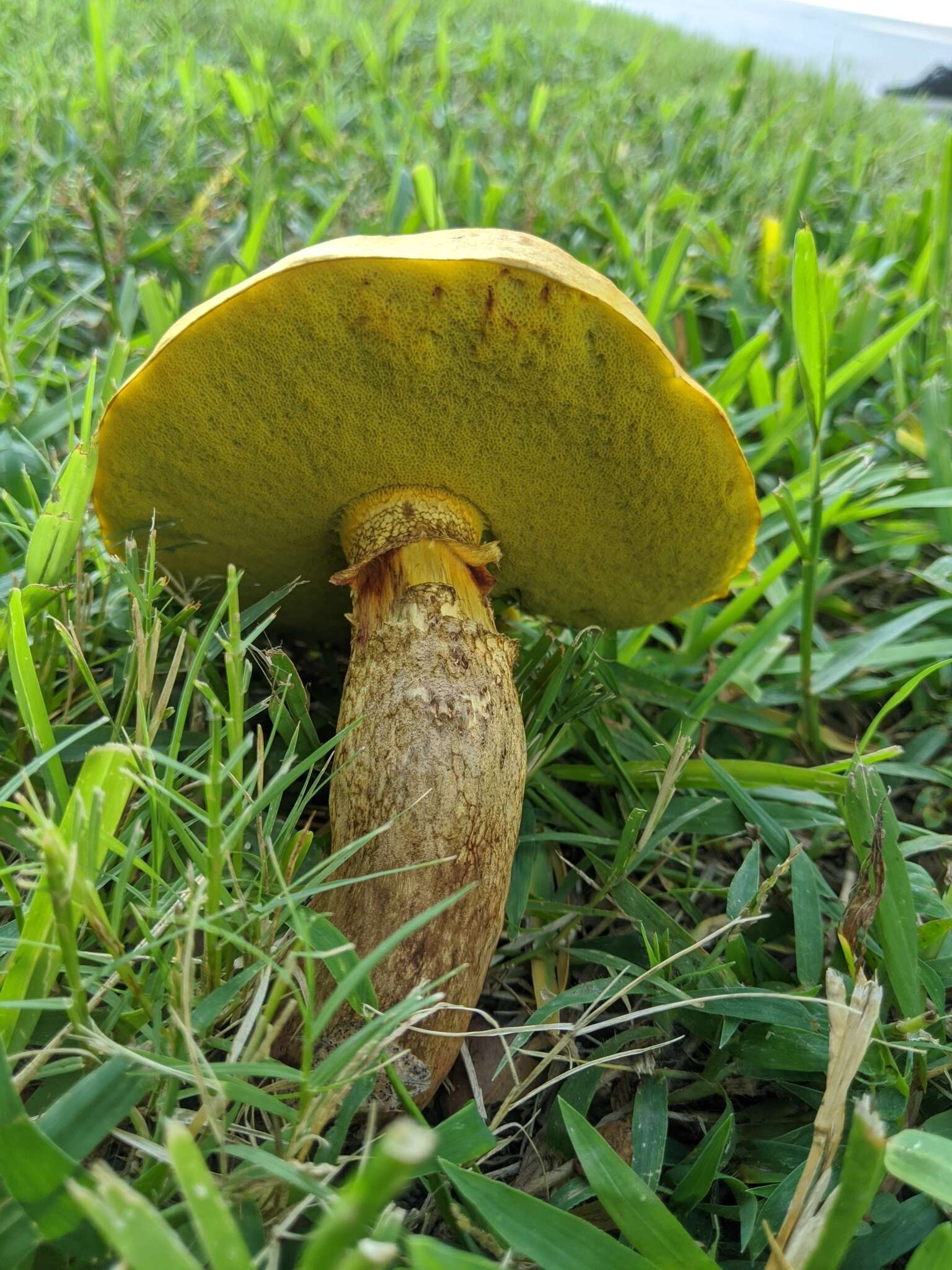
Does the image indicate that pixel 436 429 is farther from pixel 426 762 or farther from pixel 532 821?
pixel 532 821

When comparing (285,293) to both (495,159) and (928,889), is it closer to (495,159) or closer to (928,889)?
(928,889)

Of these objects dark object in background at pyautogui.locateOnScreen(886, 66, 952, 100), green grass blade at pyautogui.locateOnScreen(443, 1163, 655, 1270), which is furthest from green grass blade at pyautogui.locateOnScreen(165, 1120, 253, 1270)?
dark object in background at pyautogui.locateOnScreen(886, 66, 952, 100)

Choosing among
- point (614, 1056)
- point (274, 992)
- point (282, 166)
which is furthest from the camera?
point (282, 166)

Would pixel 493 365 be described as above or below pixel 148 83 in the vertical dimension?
below

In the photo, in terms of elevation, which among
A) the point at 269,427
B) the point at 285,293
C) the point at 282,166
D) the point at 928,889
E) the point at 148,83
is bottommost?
the point at 928,889

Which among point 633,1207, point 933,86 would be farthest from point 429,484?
point 933,86

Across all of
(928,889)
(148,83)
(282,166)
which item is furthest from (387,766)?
(148,83)

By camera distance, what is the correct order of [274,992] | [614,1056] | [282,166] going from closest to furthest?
[274,992], [614,1056], [282,166]
